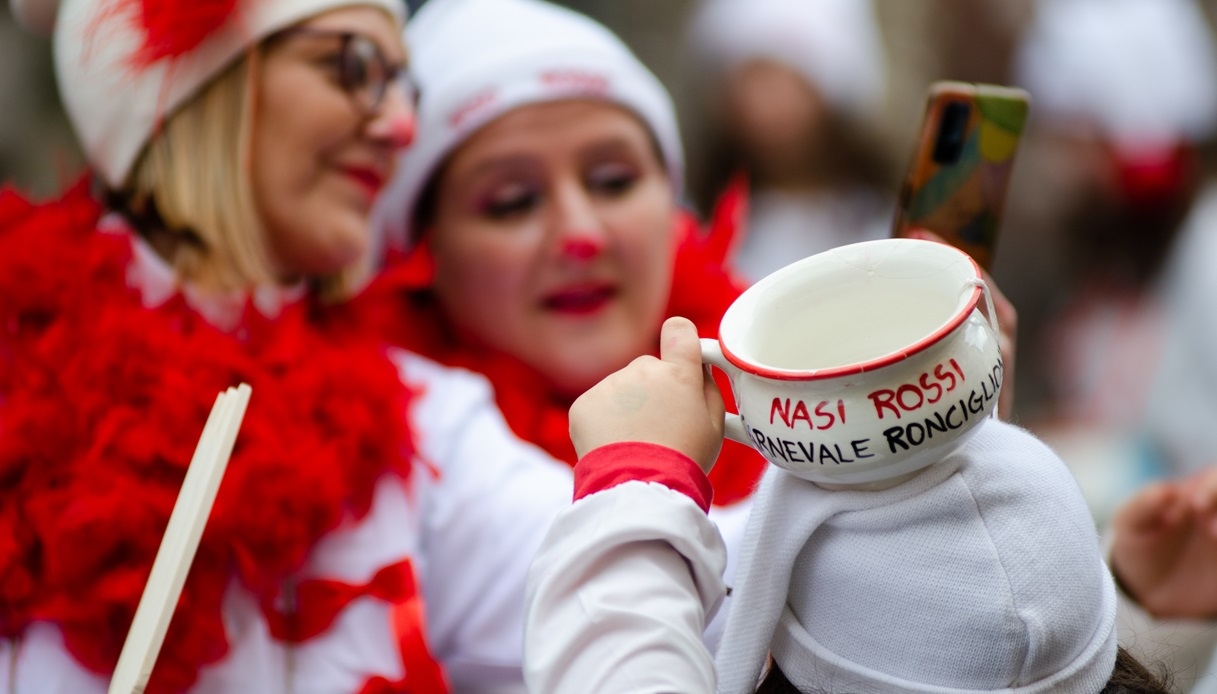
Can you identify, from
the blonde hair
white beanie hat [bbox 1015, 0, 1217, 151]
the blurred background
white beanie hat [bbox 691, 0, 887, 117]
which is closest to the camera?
the blonde hair

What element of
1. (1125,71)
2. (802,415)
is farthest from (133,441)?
(1125,71)

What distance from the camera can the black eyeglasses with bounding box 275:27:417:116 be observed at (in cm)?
A: 148

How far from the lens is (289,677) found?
132 centimetres

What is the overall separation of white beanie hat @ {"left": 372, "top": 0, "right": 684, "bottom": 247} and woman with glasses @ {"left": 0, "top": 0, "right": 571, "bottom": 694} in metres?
0.16

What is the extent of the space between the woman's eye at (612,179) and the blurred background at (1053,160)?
149 centimetres

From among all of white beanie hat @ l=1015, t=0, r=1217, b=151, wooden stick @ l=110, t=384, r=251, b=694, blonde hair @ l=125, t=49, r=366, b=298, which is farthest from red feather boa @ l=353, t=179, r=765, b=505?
white beanie hat @ l=1015, t=0, r=1217, b=151

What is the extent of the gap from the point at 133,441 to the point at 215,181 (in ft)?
1.17

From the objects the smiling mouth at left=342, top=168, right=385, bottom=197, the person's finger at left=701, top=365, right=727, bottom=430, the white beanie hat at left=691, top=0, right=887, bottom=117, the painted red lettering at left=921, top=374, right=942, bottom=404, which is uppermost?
the painted red lettering at left=921, top=374, right=942, bottom=404

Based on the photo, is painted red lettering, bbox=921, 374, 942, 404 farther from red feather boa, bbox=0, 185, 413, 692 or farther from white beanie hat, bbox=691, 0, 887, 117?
white beanie hat, bbox=691, 0, 887, 117

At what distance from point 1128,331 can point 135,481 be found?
129 inches

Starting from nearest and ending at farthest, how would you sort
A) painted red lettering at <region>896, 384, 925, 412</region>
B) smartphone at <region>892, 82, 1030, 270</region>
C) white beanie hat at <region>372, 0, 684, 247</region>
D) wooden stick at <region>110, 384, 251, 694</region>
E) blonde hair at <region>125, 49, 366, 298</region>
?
1. painted red lettering at <region>896, 384, 925, 412</region>
2. wooden stick at <region>110, 384, 251, 694</region>
3. smartphone at <region>892, 82, 1030, 270</region>
4. blonde hair at <region>125, 49, 366, 298</region>
5. white beanie hat at <region>372, 0, 684, 247</region>

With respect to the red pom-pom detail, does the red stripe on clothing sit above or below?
below

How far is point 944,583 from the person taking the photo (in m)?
0.84

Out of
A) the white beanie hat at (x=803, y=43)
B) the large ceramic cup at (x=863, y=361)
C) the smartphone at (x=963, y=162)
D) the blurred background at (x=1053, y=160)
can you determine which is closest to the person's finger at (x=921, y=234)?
the smartphone at (x=963, y=162)
